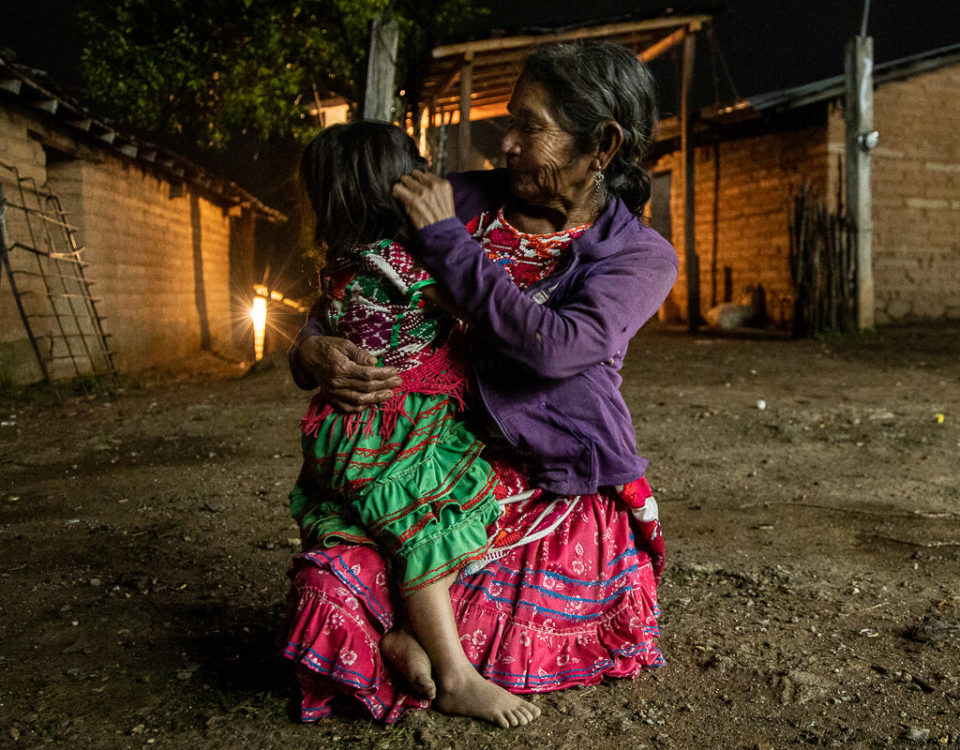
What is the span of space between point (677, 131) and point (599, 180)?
1296cm

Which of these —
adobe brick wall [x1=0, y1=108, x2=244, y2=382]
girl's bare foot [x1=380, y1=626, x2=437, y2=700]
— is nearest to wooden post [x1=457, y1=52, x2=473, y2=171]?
adobe brick wall [x1=0, y1=108, x2=244, y2=382]

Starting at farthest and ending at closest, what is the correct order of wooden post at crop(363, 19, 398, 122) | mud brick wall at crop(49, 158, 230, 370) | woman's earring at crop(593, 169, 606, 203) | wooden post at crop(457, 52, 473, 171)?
wooden post at crop(457, 52, 473, 171), mud brick wall at crop(49, 158, 230, 370), wooden post at crop(363, 19, 398, 122), woman's earring at crop(593, 169, 606, 203)

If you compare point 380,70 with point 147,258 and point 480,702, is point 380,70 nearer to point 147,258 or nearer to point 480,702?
point 147,258

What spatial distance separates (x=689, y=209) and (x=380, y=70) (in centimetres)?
799

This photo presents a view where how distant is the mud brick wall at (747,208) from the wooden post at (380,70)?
21.5 ft

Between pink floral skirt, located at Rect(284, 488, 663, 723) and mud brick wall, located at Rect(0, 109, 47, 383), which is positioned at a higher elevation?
mud brick wall, located at Rect(0, 109, 47, 383)

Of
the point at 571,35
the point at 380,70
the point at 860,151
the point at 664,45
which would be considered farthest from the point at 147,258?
the point at 860,151

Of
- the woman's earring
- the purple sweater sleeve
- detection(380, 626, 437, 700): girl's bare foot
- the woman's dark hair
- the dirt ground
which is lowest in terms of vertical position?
the dirt ground

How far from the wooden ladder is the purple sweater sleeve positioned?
23.1 ft

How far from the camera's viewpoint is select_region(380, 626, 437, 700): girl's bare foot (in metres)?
1.81

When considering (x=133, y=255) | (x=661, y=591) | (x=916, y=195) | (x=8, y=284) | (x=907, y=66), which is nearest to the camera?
(x=661, y=591)

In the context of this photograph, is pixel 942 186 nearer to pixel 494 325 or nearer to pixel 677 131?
pixel 677 131

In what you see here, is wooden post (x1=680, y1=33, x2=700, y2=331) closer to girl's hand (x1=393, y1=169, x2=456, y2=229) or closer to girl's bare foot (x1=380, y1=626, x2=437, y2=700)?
girl's hand (x1=393, y1=169, x2=456, y2=229)

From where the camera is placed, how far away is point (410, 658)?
72.2 inches
